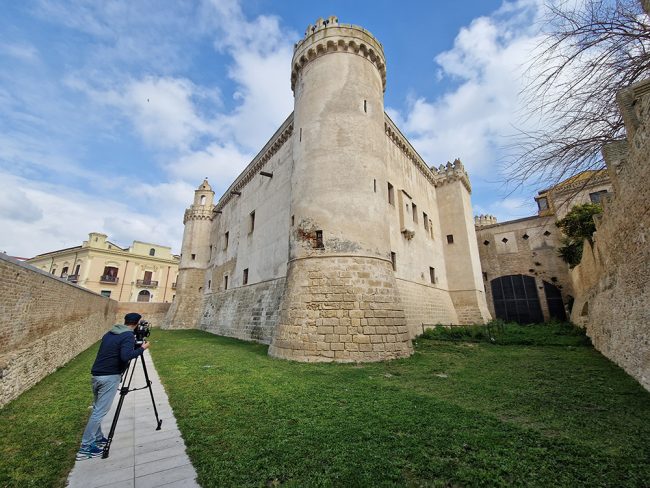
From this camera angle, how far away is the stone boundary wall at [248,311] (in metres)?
14.0

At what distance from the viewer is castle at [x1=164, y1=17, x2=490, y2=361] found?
9.36 m

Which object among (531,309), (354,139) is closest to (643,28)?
(354,139)

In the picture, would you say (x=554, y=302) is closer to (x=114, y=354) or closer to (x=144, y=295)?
(x=114, y=354)

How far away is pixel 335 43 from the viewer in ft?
40.7

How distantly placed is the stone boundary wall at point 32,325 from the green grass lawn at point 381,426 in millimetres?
469

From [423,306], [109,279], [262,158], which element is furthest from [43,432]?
[109,279]

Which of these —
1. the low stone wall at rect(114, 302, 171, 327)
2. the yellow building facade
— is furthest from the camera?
the yellow building facade

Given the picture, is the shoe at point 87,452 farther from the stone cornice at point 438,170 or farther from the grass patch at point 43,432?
the stone cornice at point 438,170

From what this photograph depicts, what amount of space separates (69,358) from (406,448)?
11954 millimetres

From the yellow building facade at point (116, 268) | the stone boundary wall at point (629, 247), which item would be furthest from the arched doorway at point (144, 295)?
the stone boundary wall at point (629, 247)

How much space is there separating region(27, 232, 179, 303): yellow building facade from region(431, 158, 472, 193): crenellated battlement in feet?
122

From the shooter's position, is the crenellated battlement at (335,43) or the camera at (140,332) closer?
the camera at (140,332)

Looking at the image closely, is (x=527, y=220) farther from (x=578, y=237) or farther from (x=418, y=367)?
(x=418, y=367)

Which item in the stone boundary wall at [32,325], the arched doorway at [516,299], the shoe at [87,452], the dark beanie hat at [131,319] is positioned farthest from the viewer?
the arched doorway at [516,299]
